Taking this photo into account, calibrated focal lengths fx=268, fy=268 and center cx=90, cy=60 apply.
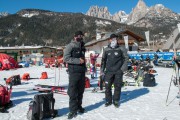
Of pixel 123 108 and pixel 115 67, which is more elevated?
pixel 115 67

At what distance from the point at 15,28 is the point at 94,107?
146m

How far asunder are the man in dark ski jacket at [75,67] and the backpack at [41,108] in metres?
0.48

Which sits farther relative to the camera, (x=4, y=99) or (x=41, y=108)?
(x=4, y=99)

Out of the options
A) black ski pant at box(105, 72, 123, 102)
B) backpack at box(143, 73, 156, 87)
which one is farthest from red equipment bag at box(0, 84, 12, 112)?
backpack at box(143, 73, 156, 87)

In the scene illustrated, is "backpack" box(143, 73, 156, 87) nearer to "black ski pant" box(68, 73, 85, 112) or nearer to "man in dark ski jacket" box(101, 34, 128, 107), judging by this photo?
"man in dark ski jacket" box(101, 34, 128, 107)

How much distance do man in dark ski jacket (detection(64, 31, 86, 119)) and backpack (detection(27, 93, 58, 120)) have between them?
1.57ft

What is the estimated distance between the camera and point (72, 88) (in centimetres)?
640

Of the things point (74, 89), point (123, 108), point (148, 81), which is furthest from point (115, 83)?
point (148, 81)

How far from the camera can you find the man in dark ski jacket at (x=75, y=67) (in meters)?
6.40

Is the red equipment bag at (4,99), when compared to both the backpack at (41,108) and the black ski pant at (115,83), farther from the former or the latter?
the black ski pant at (115,83)

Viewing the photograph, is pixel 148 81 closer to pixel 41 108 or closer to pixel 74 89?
pixel 74 89

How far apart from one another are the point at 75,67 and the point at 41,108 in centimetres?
125

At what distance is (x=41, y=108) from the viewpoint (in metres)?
6.04

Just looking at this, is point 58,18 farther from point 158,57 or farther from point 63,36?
→ point 158,57
